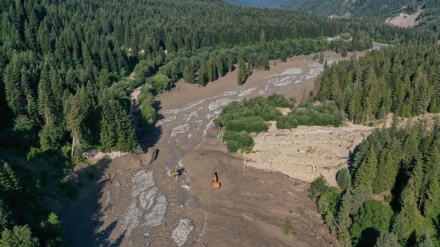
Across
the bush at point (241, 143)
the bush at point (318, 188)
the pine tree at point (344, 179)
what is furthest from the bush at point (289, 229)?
the bush at point (241, 143)

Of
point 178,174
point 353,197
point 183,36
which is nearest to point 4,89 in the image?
point 178,174

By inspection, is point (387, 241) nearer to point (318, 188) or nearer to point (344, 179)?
point (344, 179)

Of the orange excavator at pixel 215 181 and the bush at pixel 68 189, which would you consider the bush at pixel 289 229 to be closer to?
the orange excavator at pixel 215 181

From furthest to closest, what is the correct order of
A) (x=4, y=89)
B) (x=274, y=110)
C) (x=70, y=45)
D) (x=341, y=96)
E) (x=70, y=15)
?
1. (x=70, y=15)
2. (x=70, y=45)
3. (x=341, y=96)
4. (x=274, y=110)
5. (x=4, y=89)

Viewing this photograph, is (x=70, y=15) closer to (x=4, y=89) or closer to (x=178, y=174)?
(x=4, y=89)

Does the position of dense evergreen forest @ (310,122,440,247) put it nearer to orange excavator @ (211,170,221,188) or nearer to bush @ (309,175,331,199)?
bush @ (309,175,331,199)

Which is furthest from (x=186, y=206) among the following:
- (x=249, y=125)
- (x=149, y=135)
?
(x=149, y=135)
